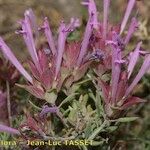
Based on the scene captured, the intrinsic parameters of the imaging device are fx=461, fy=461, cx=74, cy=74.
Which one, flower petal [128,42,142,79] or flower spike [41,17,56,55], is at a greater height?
flower spike [41,17,56,55]

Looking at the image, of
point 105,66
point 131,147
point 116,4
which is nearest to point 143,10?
point 116,4

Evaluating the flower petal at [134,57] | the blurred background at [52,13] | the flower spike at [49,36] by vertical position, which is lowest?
the blurred background at [52,13]

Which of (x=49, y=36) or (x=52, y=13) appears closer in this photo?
(x=49, y=36)

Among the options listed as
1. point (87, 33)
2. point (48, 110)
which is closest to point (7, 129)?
point (48, 110)

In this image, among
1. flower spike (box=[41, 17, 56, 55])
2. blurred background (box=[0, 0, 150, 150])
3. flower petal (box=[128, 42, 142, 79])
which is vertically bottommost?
blurred background (box=[0, 0, 150, 150])

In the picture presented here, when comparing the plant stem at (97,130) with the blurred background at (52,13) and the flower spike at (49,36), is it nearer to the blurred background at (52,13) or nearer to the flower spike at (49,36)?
the flower spike at (49,36)

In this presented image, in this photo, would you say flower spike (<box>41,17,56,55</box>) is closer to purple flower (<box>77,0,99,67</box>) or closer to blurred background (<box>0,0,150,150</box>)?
purple flower (<box>77,0,99,67</box>)

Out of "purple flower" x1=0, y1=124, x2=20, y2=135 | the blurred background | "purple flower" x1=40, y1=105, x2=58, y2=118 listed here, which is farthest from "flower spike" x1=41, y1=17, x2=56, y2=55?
the blurred background

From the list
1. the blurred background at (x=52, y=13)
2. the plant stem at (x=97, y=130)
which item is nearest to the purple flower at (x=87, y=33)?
the plant stem at (x=97, y=130)

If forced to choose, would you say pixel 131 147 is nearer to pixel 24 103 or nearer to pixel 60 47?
pixel 24 103

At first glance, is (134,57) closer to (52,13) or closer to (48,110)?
(48,110)

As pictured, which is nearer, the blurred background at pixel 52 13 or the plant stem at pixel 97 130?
the plant stem at pixel 97 130
